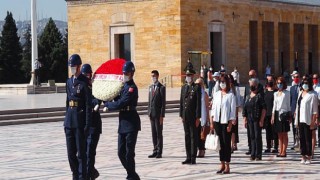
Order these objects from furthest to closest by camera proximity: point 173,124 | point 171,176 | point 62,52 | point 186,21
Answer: point 62,52 < point 186,21 < point 173,124 < point 171,176

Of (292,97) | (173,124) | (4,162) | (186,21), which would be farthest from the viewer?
(186,21)

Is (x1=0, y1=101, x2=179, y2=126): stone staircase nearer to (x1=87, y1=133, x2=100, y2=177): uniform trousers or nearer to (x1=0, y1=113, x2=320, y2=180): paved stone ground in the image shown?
(x1=0, y1=113, x2=320, y2=180): paved stone ground

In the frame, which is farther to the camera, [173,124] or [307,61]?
[307,61]

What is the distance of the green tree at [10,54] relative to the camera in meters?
76.5

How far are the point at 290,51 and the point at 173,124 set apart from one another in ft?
121

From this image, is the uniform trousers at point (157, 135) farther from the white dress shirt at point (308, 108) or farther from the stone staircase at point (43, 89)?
the stone staircase at point (43, 89)

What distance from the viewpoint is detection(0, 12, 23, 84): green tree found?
7650 centimetres

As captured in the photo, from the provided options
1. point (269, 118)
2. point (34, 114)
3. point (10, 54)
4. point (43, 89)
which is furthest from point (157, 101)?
point (10, 54)

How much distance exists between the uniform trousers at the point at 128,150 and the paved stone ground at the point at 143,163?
133 centimetres

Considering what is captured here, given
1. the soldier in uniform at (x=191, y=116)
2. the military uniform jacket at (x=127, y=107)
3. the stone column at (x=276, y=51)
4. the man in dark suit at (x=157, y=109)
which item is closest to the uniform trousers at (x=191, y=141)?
the soldier in uniform at (x=191, y=116)

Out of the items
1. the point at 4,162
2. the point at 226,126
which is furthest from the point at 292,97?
the point at 4,162

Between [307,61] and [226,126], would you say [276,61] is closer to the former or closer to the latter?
[307,61]

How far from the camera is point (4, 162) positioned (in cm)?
1622

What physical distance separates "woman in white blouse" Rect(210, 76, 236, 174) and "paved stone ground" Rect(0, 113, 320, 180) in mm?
350
